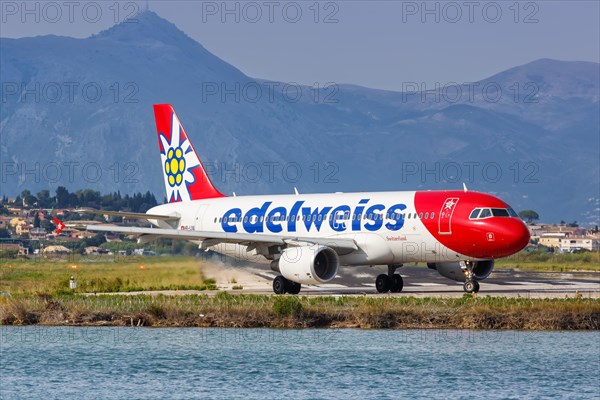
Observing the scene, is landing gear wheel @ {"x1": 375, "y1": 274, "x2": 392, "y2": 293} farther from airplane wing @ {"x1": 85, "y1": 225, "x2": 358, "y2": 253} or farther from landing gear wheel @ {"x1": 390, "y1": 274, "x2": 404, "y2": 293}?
airplane wing @ {"x1": 85, "y1": 225, "x2": 358, "y2": 253}

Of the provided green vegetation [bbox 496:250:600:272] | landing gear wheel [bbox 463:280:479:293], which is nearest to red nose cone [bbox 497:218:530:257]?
landing gear wheel [bbox 463:280:479:293]

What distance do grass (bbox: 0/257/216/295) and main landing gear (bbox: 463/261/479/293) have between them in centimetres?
1187

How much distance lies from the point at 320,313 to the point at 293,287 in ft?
32.5

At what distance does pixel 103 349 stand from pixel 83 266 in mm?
40380

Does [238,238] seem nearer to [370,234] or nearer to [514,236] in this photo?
[370,234]

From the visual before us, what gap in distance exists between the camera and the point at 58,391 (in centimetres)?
3078

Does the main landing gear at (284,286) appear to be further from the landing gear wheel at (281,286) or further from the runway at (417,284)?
the runway at (417,284)

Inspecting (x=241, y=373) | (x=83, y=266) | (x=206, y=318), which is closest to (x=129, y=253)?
(x=83, y=266)

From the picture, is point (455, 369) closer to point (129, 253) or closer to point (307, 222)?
point (307, 222)

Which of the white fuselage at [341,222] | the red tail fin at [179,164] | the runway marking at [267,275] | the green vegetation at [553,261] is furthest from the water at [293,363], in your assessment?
the green vegetation at [553,261]

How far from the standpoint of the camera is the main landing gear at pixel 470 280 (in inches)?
1932

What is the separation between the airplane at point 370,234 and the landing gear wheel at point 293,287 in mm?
41

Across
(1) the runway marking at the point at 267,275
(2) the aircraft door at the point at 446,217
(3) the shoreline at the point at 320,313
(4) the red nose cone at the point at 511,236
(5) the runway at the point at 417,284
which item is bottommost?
(3) the shoreline at the point at 320,313

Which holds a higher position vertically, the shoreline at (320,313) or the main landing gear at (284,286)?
the main landing gear at (284,286)
